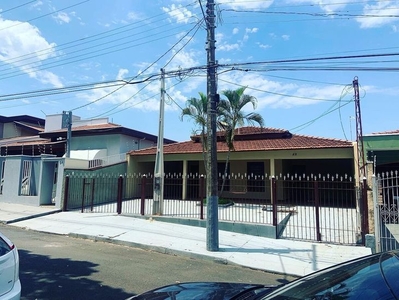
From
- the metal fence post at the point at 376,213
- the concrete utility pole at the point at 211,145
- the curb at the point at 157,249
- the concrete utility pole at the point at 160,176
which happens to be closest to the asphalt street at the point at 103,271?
the curb at the point at 157,249

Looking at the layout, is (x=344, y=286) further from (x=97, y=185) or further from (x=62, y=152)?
(x=62, y=152)

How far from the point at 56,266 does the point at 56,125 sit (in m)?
22.0

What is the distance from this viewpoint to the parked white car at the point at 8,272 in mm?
3158

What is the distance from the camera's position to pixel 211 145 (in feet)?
27.6

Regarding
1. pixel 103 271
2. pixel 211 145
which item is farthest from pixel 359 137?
pixel 103 271

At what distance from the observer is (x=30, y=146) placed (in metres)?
22.5

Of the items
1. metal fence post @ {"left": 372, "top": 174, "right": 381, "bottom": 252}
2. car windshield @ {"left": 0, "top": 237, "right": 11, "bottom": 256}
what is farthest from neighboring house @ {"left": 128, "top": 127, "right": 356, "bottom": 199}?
car windshield @ {"left": 0, "top": 237, "right": 11, "bottom": 256}

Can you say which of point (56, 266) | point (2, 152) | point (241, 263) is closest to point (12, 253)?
point (56, 266)

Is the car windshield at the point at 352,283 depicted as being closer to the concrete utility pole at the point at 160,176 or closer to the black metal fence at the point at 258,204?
the black metal fence at the point at 258,204

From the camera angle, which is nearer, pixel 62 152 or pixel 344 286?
pixel 344 286

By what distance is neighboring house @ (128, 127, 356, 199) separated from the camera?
16094 millimetres

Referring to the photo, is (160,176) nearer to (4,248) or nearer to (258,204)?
(258,204)

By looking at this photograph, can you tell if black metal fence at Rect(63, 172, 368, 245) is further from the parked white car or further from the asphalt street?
the parked white car

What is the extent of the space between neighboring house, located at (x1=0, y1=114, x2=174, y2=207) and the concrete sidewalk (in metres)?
2.72
